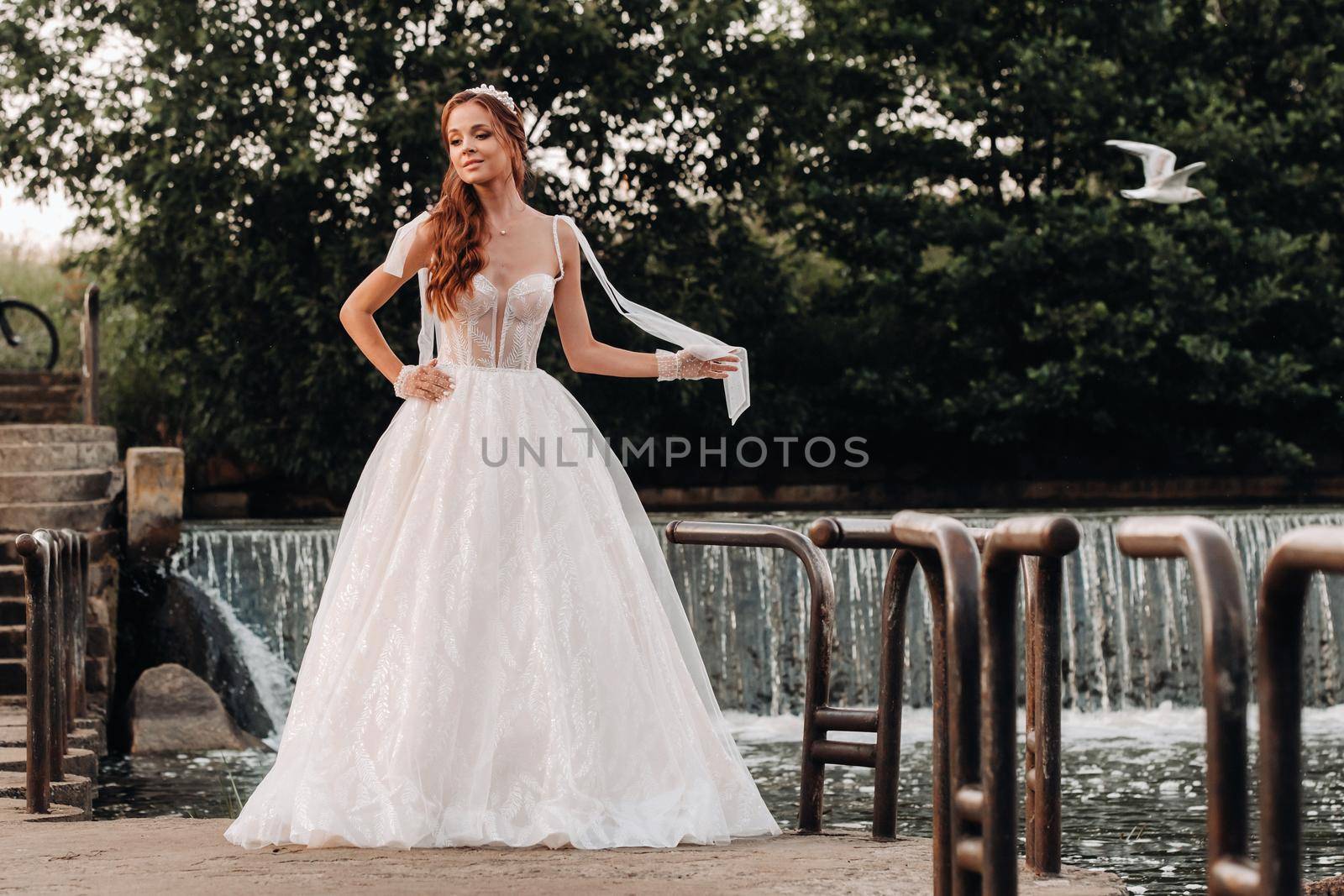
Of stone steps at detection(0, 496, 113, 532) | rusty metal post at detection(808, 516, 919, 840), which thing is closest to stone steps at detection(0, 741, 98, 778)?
rusty metal post at detection(808, 516, 919, 840)

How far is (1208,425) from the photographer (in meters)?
19.3

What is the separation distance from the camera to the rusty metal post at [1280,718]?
1709 millimetres

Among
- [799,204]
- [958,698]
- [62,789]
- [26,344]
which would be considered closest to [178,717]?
[62,789]

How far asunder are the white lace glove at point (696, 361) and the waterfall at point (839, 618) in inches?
273

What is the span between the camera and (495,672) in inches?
153

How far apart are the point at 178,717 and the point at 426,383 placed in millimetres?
5896

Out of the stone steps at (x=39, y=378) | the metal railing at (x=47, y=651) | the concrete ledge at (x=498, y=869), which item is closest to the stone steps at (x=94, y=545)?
the metal railing at (x=47, y=651)

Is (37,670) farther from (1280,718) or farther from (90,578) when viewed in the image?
(90,578)

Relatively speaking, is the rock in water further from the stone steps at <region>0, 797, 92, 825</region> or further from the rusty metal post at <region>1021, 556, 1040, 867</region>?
the rusty metal post at <region>1021, 556, 1040, 867</region>

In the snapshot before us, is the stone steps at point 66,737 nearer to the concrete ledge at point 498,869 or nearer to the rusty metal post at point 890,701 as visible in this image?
the concrete ledge at point 498,869

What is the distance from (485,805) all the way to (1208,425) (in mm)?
17027

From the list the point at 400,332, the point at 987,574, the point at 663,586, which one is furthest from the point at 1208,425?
the point at 987,574

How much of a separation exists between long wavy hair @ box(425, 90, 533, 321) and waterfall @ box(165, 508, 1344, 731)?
288 inches

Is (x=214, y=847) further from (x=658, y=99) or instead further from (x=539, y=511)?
(x=658, y=99)
